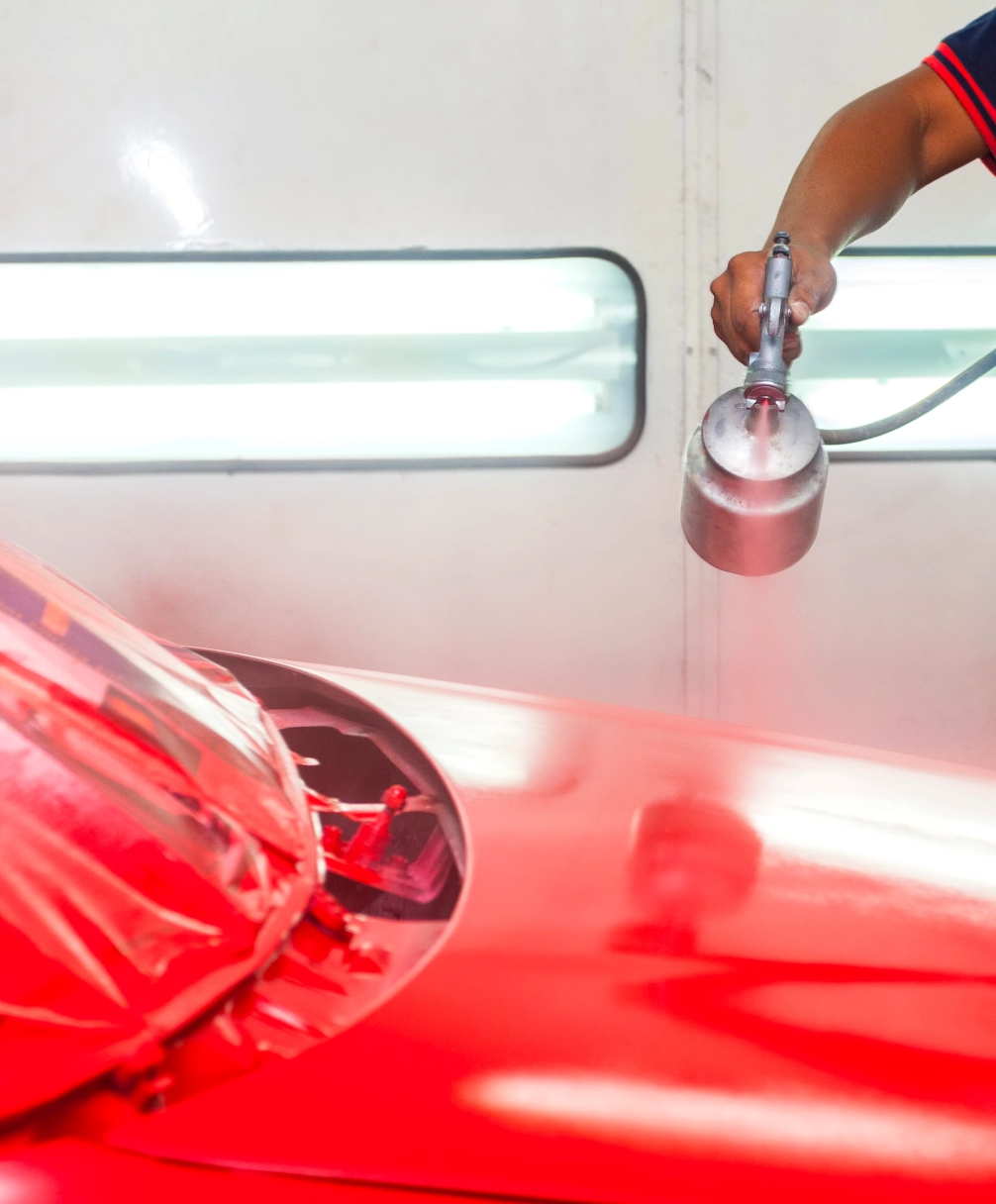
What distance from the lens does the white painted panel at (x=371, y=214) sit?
2.04 m

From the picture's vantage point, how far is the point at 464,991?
21.1 inches

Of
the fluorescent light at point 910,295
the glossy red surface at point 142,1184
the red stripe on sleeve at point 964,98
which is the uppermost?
the fluorescent light at point 910,295

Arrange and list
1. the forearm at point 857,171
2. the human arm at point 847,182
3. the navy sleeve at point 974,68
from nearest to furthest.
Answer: the human arm at point 847,182 < the forearm at point 857,171 < the navy sleeve at point 974,68

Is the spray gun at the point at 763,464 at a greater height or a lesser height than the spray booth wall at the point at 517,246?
lesser

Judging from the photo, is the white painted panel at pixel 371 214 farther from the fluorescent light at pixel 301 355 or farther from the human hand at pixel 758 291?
the human hand at pixel 758 291

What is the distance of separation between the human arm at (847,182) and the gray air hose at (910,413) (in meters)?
0.11

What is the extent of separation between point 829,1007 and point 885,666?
1.92 m

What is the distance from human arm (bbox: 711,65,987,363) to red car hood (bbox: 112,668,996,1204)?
0.59 m

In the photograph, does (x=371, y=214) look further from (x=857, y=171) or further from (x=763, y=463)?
(x=763, y=463)

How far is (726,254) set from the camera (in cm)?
214

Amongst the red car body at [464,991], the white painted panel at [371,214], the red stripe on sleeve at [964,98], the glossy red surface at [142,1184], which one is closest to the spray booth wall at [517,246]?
the white painted panel at [371,214]

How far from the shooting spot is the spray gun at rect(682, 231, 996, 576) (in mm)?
974

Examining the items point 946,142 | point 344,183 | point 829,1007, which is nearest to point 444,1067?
point 829,1007

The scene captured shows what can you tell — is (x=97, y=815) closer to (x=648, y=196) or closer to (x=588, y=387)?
(x=588, y=387)
